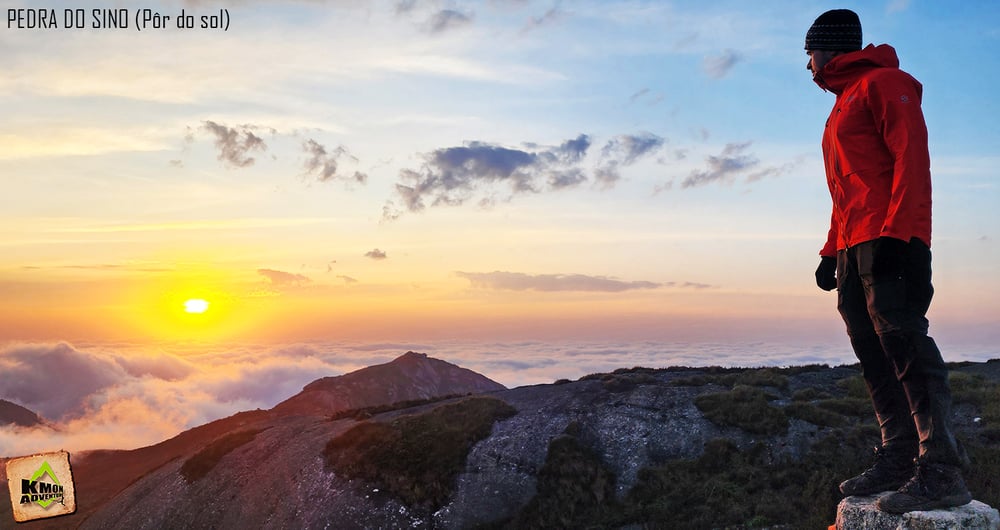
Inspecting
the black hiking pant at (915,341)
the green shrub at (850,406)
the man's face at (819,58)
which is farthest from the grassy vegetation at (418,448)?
the man's face at (819,58)

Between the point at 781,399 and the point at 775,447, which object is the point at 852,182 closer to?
the point at 775,447

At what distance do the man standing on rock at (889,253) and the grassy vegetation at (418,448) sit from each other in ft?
49.9

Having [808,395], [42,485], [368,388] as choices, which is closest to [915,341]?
[42,485]

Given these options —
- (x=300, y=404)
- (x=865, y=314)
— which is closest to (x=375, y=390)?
(x=300, y=404)

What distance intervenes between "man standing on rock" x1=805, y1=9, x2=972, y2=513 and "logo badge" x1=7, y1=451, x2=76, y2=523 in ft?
44.3

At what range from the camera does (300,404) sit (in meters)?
135

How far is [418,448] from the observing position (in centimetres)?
2298

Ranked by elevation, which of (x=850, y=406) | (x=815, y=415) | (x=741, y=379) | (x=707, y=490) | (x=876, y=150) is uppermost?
(x=876, y=150)

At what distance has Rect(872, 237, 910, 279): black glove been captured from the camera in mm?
6426

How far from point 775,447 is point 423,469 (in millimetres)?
10885

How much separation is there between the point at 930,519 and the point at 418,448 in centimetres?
1837

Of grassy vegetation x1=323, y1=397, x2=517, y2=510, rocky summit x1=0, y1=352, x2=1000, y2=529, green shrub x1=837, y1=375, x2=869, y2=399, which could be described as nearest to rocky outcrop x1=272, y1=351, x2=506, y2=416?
rocky summit x1=0, y1=352, x2=1000, y2=529

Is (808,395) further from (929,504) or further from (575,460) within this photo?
(929,504)

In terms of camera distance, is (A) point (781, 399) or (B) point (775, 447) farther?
(A) point (781, 399)
